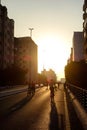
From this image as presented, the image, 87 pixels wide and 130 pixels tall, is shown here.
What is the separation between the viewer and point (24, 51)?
166 meters

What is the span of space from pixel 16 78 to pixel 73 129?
8433 centimetres

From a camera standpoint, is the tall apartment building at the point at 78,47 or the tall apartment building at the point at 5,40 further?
the tall apartment building at the point at 78,47

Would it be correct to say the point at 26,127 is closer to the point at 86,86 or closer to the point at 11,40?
the point at 86,86

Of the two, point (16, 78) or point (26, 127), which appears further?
point (16, 78)

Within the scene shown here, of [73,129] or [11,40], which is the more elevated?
[11,40]

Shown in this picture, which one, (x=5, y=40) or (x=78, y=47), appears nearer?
(x=5, y=40)

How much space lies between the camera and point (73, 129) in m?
Result: 10.3

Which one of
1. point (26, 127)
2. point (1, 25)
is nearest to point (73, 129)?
point (26, 127)

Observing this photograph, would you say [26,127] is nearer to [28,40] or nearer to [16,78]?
[16,78]

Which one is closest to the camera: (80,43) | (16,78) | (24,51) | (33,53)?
(16,78)

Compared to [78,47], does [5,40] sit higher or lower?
lower

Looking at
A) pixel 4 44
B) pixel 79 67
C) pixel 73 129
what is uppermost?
pixel 4 44

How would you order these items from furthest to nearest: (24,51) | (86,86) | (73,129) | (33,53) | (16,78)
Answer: (33,53) < (24,51) < (16,78) < (86,86) < (73,129)

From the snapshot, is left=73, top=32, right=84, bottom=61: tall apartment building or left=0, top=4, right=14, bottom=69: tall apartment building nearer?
left=0, top=4, right=14, bottom=69: tall apartment building
